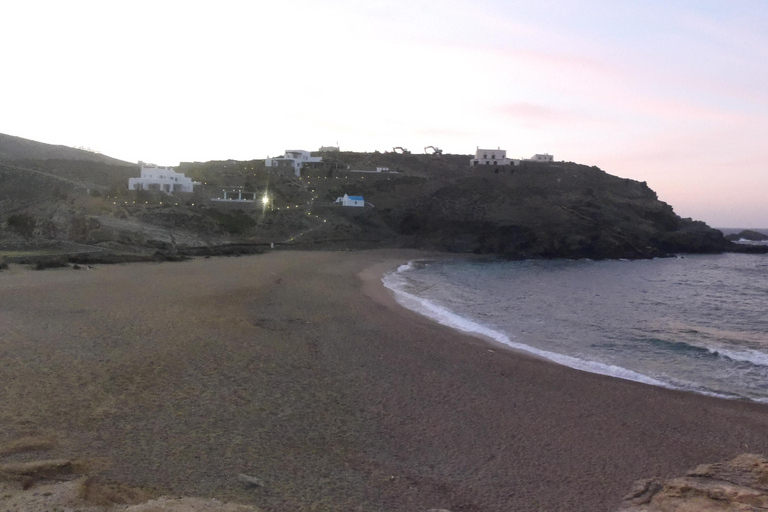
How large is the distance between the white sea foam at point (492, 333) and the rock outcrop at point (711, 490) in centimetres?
564

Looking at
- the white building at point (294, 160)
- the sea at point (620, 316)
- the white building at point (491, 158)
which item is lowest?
the sea at point (620, 316)

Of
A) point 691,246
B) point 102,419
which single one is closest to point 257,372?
point 102,419

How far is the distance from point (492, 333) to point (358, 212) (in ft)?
143

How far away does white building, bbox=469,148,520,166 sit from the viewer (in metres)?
88.7

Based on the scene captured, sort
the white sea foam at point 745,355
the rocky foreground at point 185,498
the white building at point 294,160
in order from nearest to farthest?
the rocky foreground at point 185,498 < the white sea foam at point 745,355 < the white building at point 294,160

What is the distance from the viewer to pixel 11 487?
19.0 ft

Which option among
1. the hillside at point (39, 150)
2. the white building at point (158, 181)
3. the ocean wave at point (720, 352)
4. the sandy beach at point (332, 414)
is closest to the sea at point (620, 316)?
the ocean wave at point (720, 352)

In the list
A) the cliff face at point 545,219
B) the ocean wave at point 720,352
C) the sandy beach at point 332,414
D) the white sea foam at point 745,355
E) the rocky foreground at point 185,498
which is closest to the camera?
the rocky foreground at point 185,498

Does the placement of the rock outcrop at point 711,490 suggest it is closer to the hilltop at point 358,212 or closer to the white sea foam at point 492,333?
the white sea foam at point 492,333

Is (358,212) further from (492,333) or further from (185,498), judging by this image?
(185,498)

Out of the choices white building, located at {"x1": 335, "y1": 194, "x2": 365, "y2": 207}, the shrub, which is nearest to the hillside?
white building, located at {"x1": 335, "y1": 194, "x2": 365, "y2": 207}

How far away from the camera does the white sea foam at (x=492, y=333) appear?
13508 millimetres

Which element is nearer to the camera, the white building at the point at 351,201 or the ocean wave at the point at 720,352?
the ocean wave at the point at 720,352

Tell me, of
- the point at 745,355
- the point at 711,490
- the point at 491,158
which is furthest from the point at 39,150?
the point at 711,490
